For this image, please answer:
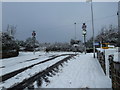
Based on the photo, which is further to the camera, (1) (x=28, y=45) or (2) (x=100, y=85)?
(1) (x=28, y=45)

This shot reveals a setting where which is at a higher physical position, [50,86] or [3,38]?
[3,38]

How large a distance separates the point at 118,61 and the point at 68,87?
8.65ft

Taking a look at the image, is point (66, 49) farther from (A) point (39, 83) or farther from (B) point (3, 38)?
(A) point (39, 83)

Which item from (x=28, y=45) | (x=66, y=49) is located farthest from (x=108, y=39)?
(x=28, y=45)

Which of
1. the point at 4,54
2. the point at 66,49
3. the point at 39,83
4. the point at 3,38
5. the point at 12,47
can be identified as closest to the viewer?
the point at 39,83

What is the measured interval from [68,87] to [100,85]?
1457mm

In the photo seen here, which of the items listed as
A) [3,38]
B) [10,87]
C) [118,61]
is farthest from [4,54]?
[118,61]

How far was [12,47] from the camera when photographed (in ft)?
73.4

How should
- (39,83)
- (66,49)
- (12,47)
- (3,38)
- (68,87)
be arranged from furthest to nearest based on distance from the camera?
(66,49)
(12,47)
(3,38)
(39,83)
(68,87)

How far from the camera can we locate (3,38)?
20828mm

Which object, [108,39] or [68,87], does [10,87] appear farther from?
[108,39]

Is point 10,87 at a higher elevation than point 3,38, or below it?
below

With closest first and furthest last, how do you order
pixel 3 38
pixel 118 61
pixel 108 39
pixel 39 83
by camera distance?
pixel 118 61 → pixel 39 83 → pixel 3 38 → pixel 108 39

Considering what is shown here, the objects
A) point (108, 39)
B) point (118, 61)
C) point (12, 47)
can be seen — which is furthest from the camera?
point (108, 39)
